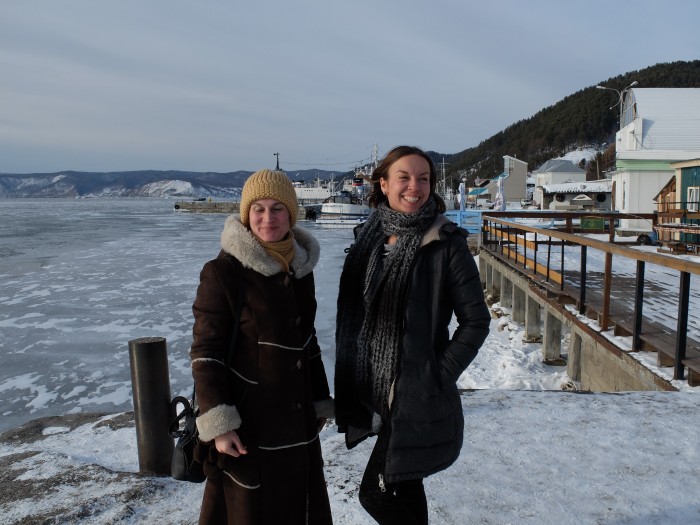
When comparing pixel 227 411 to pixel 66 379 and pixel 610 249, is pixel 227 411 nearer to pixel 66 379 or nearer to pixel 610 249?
pixel 610 249

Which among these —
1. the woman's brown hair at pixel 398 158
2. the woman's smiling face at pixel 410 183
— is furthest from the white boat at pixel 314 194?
the woman's smiling face at pixel 410 183

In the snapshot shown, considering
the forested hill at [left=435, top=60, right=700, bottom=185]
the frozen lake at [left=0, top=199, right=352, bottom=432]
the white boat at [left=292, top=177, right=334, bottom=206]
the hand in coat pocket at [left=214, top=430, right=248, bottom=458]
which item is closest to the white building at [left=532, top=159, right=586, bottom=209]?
the white boat at [left=292, top=177, right=334, bottom=206]

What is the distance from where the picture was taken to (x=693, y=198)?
13.8 metres

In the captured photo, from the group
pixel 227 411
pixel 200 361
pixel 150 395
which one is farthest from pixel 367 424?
pixel 150 395

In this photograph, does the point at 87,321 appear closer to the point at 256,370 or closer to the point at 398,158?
the point at 256,370

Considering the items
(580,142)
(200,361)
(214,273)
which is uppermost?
(580,142)

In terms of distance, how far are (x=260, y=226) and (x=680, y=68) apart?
12561cm

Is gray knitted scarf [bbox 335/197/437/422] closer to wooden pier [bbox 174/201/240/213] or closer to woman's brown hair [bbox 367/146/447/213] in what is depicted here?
woman's brown hair [bbox 367/146/447/213]

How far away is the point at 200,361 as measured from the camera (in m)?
1.78

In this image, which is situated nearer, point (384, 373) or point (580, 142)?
point (384, 373)

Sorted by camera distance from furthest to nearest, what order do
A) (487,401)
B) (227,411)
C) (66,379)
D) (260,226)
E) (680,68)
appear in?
(680,68)
(66,379)
(487,401)
(260,226)
(227,411)

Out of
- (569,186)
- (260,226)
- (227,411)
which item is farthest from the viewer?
(569,186)

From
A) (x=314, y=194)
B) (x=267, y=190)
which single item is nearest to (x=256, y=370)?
(x=267, y=190)

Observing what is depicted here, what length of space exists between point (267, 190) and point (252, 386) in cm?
70
